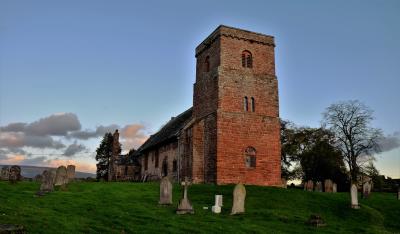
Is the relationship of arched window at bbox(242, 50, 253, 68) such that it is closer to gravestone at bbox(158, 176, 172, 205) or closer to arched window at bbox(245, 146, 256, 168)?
arched window at bbox(245, 146, 256, 168)

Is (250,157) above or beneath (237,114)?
beneath

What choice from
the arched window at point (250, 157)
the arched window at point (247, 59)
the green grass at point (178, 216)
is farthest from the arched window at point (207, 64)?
the green grass at point (178, 216)

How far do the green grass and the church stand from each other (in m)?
4.31

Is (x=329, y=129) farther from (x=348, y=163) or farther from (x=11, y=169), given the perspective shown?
(x=11, y=169)

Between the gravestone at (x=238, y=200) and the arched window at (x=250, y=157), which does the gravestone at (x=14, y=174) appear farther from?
the arched window at (x=250, y=157)

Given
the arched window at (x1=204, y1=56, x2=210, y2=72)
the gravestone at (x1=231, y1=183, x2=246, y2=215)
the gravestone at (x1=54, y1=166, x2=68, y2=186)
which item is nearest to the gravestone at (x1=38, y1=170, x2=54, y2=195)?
the gravestone at (x1=54, y1=166, x2=68, y2=186)

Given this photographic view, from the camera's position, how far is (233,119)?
30.7m

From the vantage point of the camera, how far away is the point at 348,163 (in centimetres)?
4606

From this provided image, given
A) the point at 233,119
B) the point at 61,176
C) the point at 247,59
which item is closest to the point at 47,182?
the point at 61,176

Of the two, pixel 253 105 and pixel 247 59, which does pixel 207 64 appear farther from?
pixel 253 105

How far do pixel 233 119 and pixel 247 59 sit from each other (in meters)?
5.68

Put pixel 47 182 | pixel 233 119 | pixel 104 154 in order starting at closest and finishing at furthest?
pixel 47 182 < pixel 233 119 < pixel 104 154

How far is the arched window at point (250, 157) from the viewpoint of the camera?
1199 inches

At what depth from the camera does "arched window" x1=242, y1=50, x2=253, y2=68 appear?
32.8 meters
